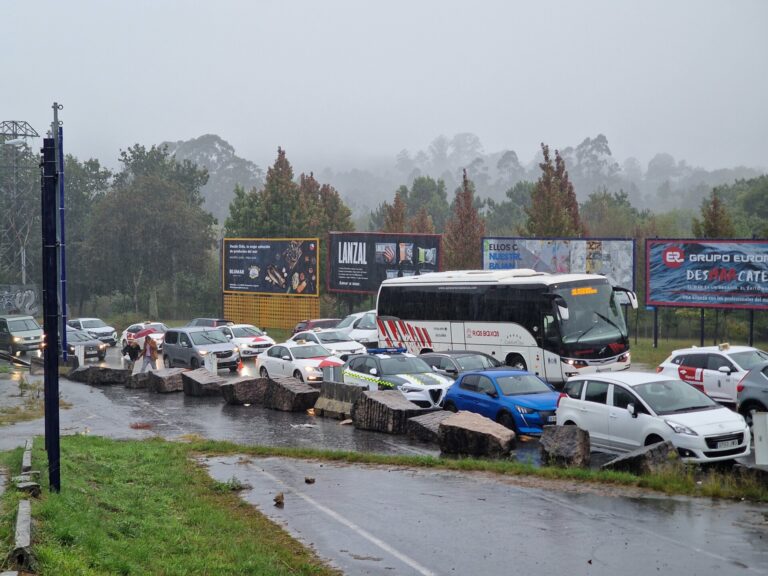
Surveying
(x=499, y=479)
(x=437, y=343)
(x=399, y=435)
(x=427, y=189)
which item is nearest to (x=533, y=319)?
(x=437, y=343)

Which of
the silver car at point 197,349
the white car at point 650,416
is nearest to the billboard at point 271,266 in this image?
the silver car at point 197,349

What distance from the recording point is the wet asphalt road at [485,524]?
982cm

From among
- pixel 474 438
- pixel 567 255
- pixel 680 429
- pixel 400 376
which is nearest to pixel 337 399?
pixel 400 376

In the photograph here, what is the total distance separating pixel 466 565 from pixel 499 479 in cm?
462

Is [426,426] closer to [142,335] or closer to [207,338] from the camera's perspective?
[207,338]

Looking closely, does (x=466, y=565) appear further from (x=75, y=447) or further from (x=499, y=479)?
(x=75, y=447)

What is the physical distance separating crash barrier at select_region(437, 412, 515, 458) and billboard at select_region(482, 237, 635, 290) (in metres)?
23.4

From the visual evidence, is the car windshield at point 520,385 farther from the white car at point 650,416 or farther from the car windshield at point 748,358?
the car windshield at point 748,358

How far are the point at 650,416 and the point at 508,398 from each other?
4094 millimetres

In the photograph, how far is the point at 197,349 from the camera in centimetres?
3359

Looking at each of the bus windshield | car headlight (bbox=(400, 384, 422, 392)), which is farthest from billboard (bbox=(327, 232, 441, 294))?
car headlight (bbox=(400, 384, 422, 392))

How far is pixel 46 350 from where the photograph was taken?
449 inches

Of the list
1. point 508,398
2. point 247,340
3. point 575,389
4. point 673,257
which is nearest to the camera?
point 575,389

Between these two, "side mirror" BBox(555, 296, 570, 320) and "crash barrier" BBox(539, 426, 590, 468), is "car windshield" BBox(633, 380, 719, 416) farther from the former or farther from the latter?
"side mirror" BBox(555, 296, 570, 320)
